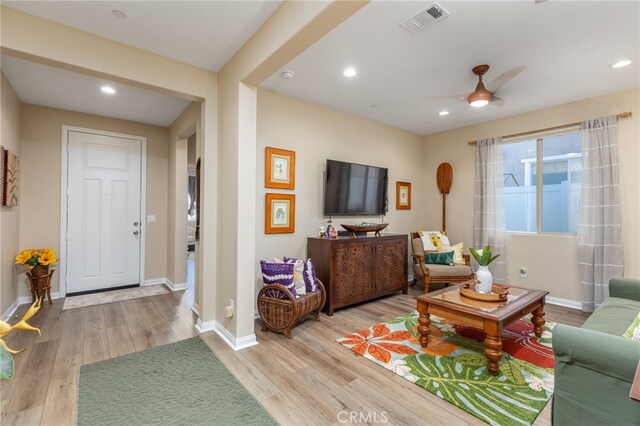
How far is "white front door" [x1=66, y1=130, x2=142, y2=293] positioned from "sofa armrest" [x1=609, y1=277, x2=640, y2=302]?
5958 millimetres

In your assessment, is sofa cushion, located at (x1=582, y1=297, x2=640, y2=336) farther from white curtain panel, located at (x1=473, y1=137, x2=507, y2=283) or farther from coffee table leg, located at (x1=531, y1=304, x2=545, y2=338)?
white curtain panel, located at (x1=473, y1=137, x2=507, y2=283)

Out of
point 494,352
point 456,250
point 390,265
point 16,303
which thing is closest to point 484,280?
point 494,352

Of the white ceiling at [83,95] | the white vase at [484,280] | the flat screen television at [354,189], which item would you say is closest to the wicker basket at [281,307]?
the flat screen television at [354,189]

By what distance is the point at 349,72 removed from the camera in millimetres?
3041

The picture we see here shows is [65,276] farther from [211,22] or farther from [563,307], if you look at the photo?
[563,307]

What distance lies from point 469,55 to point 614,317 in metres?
2.45

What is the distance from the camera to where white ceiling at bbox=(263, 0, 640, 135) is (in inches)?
84.8

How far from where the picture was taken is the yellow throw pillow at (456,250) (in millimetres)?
4449

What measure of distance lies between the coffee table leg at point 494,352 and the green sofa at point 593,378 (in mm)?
641

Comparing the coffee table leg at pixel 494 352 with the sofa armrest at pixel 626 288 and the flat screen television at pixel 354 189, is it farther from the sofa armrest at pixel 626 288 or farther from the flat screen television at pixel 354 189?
the flat screen television at pixel 354 189

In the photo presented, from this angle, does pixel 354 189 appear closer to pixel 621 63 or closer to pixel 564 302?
A: pixel 621 63

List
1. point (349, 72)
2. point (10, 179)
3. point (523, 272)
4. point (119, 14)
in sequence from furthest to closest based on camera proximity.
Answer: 1. point (523, 272)
2. point (10, 179)
3. point (349, 72)
4. point (119, 14)

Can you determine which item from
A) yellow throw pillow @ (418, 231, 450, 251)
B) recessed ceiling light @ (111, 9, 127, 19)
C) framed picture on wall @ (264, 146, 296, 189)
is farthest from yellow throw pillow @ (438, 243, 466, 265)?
recessed ceiling light @ (111, 9, 127, 19)

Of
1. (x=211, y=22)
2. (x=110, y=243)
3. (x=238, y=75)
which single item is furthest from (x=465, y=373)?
(x=110, y=243)
